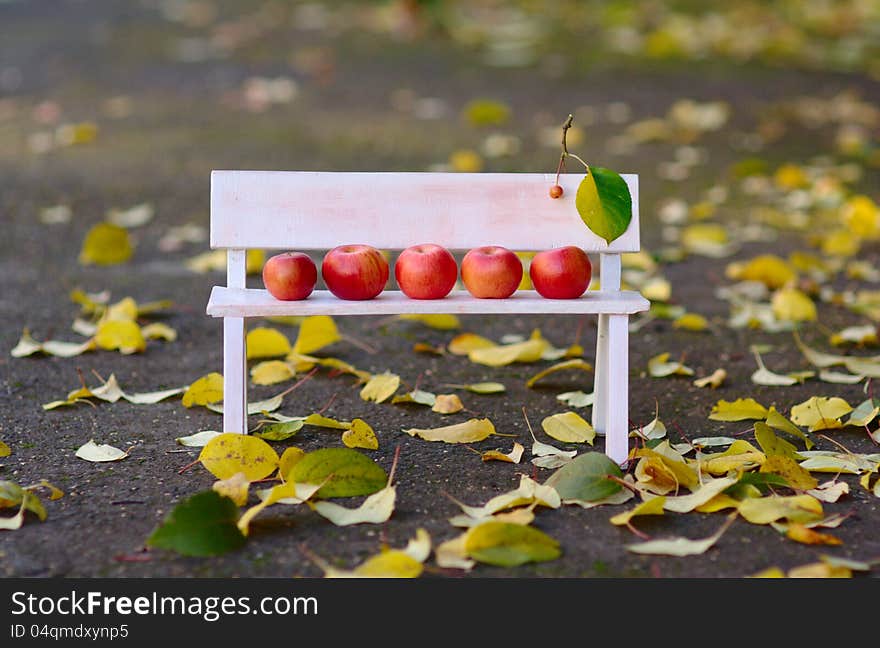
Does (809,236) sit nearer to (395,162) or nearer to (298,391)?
(395,162)

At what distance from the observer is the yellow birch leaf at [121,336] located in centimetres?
379

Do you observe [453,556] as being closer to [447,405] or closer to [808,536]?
[808,536]

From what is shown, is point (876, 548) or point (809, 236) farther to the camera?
point (809, 236)

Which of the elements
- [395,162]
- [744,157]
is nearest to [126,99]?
[395,162]

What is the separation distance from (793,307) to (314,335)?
183cm

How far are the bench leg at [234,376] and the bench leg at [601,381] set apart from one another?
0.99 meters

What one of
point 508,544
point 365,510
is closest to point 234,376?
point 365,510

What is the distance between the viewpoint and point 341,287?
2.84 m

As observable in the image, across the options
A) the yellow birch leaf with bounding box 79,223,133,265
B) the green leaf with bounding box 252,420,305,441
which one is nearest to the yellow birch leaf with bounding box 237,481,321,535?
the green leaf with bounding box 252,420,305,441

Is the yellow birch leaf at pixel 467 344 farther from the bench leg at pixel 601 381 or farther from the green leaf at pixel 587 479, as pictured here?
the green leaf at pixel 587 479

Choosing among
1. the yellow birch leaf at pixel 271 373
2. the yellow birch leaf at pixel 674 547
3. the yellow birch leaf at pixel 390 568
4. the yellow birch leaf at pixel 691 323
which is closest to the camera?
the yellow birch leaf at pixel 390 568

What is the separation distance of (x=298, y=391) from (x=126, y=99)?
4856 mm

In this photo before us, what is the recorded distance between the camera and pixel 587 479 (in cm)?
261

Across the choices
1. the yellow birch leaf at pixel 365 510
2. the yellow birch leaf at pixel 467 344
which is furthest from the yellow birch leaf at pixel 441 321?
the yellow birch leaf at pixel 365 510
